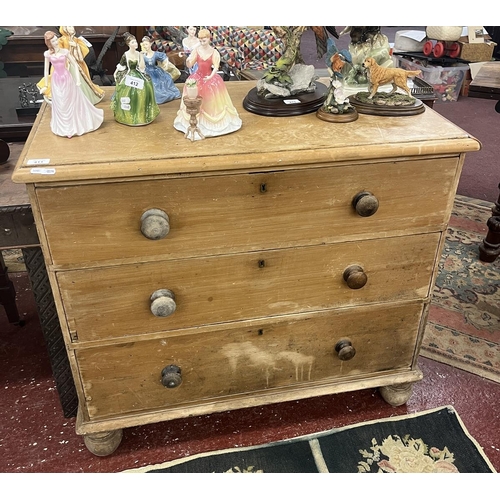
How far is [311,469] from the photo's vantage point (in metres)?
1.49

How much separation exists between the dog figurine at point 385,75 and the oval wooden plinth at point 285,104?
138 mm

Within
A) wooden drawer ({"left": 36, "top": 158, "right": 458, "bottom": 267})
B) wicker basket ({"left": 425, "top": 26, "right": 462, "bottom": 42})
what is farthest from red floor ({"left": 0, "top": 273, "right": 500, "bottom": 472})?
wicker basket ({"left": 425, "top": 26, "right": 462, "bottom": 42})

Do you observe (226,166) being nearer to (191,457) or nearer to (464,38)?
(191,457)

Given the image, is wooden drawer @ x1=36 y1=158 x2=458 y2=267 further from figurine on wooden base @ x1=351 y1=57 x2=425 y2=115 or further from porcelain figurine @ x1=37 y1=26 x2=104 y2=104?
porcelain figurine @ x1=37 y1=26 x2=104 y2=104

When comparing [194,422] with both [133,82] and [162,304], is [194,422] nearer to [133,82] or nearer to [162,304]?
[162,304]

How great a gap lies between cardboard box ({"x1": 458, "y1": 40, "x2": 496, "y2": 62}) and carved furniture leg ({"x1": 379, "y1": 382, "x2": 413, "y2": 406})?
3.59 m

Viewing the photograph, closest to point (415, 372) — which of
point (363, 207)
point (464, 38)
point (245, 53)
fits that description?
point (363, 207)

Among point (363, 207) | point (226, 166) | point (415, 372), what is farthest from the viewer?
point (415, 372)

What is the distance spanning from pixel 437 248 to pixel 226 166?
0.63 meters

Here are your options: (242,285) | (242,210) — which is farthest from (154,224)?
(242,285)

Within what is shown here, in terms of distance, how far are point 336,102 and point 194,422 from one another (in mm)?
1061

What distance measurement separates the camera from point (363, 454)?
1.53m

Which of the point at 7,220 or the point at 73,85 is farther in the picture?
the point at 7,220

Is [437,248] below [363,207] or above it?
below
